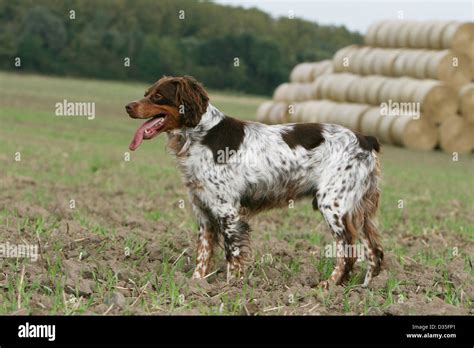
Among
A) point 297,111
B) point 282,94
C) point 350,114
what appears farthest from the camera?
point 282,94

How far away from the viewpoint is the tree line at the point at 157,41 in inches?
1740

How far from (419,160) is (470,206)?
8.19 metres

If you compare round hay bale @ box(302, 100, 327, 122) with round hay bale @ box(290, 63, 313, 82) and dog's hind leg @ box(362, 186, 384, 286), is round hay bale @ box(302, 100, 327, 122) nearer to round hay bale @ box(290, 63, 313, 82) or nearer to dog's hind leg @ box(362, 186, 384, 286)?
round hay bale @ box(290, 63, 313, 82)

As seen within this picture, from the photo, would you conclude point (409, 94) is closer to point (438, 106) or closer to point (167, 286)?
point (438, 106)

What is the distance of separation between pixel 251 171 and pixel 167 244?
141cm

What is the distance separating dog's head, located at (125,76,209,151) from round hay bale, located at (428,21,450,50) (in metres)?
18.6

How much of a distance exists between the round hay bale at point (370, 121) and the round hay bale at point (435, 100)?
1329 mm

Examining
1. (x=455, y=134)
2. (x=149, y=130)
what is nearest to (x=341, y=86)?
(x=455, y=134)

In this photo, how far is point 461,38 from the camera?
2455 centimetres

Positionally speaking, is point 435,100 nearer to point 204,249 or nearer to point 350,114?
point 350,114

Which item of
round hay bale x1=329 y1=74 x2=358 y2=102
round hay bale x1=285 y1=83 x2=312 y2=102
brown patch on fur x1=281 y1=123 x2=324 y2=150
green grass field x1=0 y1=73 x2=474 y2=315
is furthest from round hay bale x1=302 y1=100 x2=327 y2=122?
brown patch on fur x1=281 y1=123 x2=324 y2=150

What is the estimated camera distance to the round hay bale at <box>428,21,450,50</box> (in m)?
25.1

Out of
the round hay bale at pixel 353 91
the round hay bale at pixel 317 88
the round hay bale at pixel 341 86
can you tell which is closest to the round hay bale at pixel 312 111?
the round hay bale at pixel 317 88
